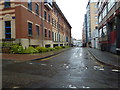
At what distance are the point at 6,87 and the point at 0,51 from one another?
12.1 m

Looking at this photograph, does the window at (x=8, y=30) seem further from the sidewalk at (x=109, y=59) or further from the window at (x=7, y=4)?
the sidewalk at (x=109, y=59)

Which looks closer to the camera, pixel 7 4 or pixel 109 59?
pixel 109 59

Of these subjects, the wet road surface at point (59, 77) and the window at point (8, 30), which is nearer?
the wet road surface at point (59, 77)

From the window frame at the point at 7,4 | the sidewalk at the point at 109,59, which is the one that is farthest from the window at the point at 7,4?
the sidewalk at the point at 109,59

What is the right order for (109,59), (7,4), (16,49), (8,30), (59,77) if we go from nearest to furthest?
1. (59,77)
2. (109,59)
3. (16,49)
4. (8,30)
5. (7,4)

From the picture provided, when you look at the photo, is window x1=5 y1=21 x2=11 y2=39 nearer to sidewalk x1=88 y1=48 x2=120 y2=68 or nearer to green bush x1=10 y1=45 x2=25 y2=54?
green bush x1=10 y1=45 x2=25 y2=54

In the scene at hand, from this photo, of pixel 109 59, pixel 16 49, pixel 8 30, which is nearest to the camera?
pixel 109 59

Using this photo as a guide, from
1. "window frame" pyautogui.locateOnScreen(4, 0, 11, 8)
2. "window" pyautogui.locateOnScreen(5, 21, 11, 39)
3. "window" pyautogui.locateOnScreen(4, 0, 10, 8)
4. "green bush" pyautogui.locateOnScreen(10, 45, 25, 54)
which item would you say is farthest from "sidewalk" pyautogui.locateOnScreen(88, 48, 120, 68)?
"window" pyautogui.locateOnScreen(4, 0, 10, 8)

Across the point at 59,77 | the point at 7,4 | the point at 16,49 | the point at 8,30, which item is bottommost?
the point at 59,77

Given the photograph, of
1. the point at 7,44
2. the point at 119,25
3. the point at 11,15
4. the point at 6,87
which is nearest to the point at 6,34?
the point at 7,44

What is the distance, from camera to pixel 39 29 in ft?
63.1

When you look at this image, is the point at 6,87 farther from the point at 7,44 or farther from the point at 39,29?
the point at 39,29

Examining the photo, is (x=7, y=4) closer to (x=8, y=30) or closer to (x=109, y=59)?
(x=8, y=30)

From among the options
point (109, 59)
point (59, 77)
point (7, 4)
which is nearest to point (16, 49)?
point (7, 4)
